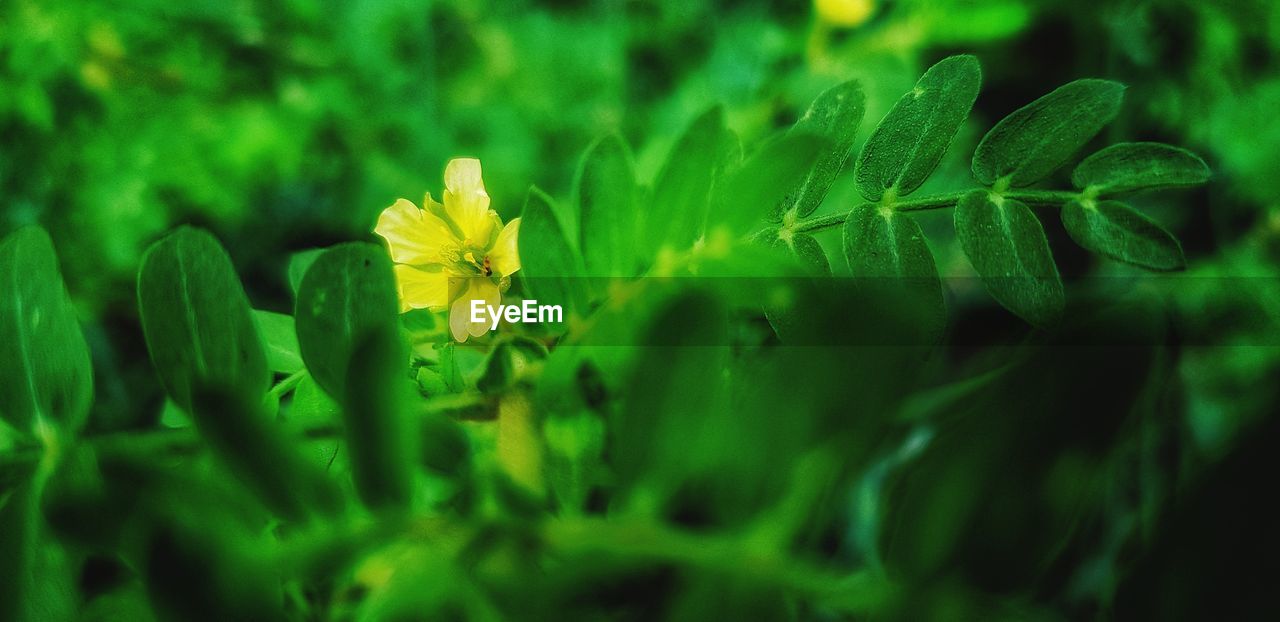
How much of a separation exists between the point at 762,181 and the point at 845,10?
0.76 meters

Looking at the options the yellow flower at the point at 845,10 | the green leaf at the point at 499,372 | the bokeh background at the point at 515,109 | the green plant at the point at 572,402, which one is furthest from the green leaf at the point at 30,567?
the yellow flower at the point at 845,10

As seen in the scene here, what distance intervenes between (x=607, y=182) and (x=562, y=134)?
80 centimetres

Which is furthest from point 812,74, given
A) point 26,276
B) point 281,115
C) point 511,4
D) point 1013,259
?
point 26,276

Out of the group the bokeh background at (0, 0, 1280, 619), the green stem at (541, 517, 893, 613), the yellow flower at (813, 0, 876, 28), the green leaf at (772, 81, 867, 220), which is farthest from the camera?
the yellow flower at (813, 0, 876, 28)

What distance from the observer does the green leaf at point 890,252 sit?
0.26 metres

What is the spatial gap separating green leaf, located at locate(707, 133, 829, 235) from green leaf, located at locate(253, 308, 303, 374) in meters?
0.16

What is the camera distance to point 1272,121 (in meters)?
0.91

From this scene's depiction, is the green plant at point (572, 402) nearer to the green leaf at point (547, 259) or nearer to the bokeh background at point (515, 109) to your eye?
the green leaf at point (547, 259)

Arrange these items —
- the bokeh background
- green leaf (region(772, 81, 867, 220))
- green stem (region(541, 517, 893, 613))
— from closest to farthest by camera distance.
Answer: green stem (region(541, 517, 893, 613))
green leaf (region(772, 81, 867, 220))
the bokeh background

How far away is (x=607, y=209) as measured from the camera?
0.88 feet

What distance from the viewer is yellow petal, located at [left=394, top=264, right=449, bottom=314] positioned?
0.28 metres

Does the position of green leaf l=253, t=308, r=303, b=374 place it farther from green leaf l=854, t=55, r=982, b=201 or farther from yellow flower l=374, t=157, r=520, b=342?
green leaf l=854, t=55, r=982, b=201

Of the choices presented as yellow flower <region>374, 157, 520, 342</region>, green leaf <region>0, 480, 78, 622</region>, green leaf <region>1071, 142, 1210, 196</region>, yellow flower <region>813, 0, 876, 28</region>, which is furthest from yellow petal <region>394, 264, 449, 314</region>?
yellow flower <region>813, 0, 876, 28</region>

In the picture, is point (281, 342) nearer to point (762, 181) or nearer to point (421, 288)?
point (421, 288)
